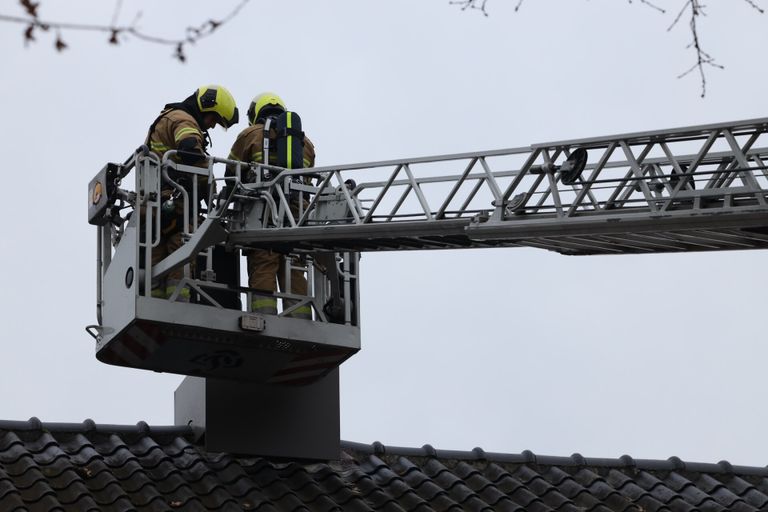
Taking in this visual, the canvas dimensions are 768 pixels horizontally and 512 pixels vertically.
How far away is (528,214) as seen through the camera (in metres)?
9.49

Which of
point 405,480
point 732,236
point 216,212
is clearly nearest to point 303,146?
point 216,212

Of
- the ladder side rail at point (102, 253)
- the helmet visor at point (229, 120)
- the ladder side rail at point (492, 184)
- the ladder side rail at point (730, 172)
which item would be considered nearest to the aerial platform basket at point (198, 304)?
the ladder side rail at point (102, 253)

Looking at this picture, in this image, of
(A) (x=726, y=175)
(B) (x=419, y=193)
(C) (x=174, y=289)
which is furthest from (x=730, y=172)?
(C) (x=174, y=289)

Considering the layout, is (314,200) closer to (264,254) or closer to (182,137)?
(264,254)

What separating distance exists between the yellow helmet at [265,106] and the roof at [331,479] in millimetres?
2472

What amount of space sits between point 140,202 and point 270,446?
2.10 meters

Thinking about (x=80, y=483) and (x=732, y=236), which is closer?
(x=732, y=236)

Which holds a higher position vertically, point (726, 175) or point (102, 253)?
point (726, 175)

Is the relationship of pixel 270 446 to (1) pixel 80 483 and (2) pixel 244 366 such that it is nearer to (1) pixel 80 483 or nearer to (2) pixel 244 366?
(2) pixel 244 366

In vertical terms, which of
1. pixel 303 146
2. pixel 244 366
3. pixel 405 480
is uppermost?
pixel 303 146

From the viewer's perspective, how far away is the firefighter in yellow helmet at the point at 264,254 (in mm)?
11078

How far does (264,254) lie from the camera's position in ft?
36.4

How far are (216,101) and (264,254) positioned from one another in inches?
50.6

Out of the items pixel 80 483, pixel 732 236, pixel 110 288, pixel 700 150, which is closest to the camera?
pixel 700 150
